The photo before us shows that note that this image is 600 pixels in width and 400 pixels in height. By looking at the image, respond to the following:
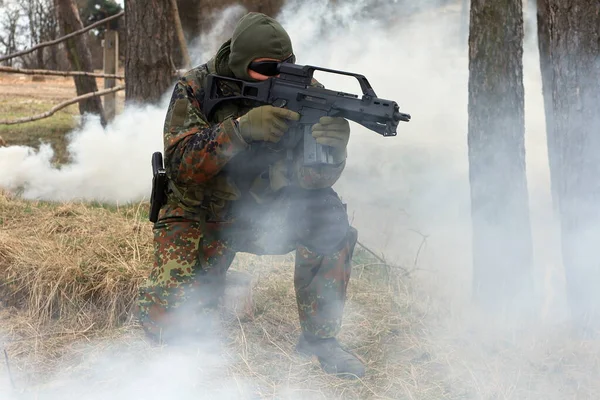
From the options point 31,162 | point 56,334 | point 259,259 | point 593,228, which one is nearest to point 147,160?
point 31,162

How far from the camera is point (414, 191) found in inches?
238

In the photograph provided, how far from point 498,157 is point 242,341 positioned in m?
1.69

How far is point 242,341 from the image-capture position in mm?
3309

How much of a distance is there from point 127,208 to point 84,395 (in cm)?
250

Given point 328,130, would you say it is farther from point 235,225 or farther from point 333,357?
point 333,357

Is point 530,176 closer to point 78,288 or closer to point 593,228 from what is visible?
point 593,228

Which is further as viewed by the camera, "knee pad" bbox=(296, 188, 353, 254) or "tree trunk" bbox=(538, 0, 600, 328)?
"tree trunk" bbox=(538, 0, 600, 328)

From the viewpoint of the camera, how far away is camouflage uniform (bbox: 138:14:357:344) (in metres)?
3.07

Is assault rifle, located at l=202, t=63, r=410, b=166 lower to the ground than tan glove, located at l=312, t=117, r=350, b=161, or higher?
higher

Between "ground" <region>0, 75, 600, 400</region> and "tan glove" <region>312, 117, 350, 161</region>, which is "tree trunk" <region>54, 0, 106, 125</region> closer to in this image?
"ground" <region>0, 75, 600, 400</region>

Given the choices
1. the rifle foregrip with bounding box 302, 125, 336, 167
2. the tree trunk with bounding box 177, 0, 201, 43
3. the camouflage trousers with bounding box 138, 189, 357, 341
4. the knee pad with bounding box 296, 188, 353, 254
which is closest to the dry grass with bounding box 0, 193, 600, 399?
the camouflage trousers with bounding box 138, 189, 357, 341

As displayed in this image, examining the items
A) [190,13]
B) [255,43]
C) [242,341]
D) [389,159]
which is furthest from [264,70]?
[190,13]

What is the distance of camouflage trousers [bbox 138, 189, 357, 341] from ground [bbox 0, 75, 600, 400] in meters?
0.18

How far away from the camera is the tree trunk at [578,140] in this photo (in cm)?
339
